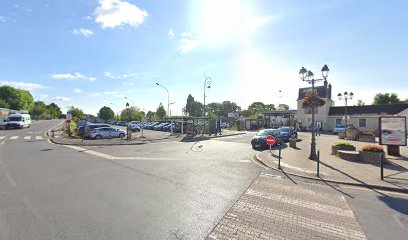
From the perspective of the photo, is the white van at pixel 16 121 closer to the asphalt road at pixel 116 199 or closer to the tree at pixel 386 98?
the asphalt road at pixel 116 199

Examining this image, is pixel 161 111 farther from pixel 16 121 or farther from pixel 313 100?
pixel 313 100

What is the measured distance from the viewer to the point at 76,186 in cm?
731

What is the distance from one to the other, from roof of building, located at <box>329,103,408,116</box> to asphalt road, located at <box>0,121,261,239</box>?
39862 mm

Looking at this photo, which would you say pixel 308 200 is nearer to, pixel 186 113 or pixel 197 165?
pixel 197 165

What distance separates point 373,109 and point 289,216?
44.8 m

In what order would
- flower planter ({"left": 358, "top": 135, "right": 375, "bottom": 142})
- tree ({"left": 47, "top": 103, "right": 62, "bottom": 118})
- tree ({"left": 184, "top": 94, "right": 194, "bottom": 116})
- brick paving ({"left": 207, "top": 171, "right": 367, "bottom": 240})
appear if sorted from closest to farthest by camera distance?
brick paving ({"left": 207, "top": 171, "right": 367, "bottom": 240})
flower planter ({"left": 358, "top": 135, "right": 375, "bottom": 142})
tree ({"left": 184, "top": 94, "right": 194, "bottom": 116})
tree ({"left": 47, "top": 103, "right": 62, "bottom": 118})

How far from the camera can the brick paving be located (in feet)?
14.3

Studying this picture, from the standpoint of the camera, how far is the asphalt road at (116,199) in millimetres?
4418

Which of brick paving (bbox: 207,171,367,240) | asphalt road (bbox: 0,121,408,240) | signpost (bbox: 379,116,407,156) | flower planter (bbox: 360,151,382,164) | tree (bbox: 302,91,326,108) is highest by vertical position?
tree (bbox: 302,91,326,108)

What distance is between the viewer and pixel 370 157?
37.3ft

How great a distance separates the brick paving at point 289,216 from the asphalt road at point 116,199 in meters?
0.39

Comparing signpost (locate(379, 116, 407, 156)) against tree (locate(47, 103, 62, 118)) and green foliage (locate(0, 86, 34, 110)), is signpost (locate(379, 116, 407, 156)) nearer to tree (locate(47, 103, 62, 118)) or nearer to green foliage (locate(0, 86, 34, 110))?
green foliage (locate(0, 86, 34, 110))

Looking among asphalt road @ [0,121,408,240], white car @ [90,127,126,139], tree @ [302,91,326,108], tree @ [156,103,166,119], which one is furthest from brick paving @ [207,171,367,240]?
tree @ [156,103,166,119]

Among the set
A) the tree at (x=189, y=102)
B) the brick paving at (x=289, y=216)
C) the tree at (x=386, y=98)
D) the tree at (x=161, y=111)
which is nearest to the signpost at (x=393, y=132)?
the brick paving at (x=289, y=216)
